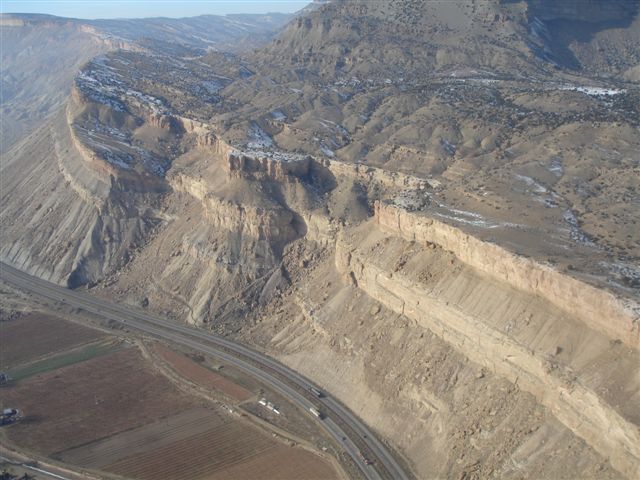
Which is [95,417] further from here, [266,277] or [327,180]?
[327,180]

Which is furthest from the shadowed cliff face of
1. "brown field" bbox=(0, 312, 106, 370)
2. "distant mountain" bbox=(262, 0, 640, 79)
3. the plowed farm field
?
the plowed farm field

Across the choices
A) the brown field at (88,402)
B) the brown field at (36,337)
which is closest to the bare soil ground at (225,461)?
the brown field at (88,402)

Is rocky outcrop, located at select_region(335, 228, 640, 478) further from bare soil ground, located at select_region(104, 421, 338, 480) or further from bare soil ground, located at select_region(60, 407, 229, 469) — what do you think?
bare soil ground, located at select_region(60, 407, 229, 469)

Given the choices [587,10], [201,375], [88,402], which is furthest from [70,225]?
[587,10]

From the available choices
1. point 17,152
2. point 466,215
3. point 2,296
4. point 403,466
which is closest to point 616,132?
point 466,215

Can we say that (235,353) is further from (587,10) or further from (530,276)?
(587,10)

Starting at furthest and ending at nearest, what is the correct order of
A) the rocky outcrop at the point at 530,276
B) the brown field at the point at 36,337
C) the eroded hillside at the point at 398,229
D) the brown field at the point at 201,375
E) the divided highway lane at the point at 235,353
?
1. the brown field at the point at 36,337
2. the brown field at the point at 201,375
3. the divided highway lane at the point at 235,353
4. the eroded hillside at the point at 398,229
5. the rocky outcrop at the point at 530,276

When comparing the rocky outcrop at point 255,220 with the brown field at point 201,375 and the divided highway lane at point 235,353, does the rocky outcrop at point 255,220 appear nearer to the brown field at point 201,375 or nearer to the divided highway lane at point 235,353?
the divided highway lane at point 235,353
